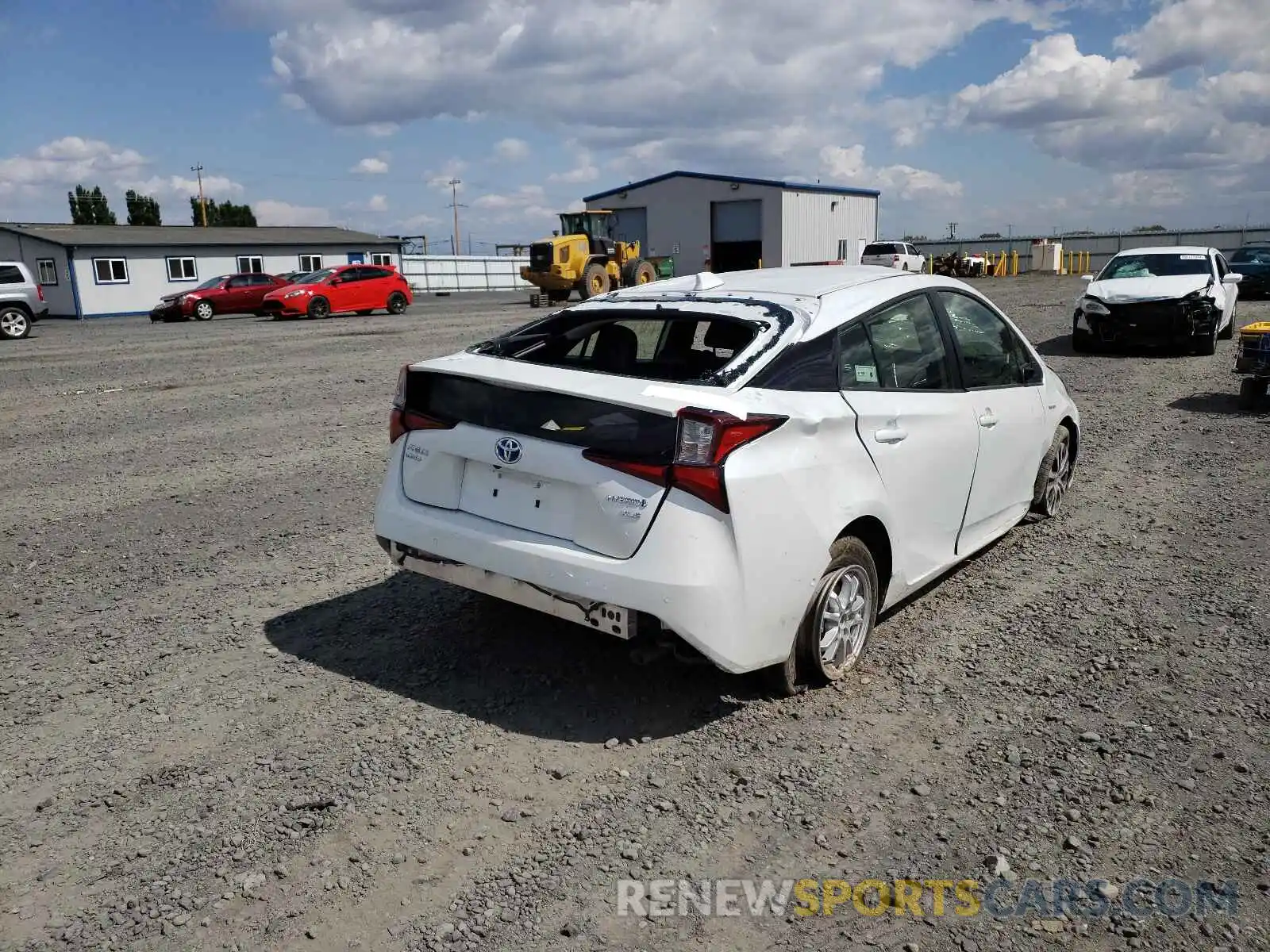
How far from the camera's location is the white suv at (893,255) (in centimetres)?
4208

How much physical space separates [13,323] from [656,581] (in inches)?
1131

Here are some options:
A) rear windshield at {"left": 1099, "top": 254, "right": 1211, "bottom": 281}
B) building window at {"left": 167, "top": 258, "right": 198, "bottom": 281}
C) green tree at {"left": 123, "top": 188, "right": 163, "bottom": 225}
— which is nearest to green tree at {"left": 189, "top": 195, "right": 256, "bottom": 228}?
green tree at {"left": 123, "top": 188, "right": 163, "bottom": 225}

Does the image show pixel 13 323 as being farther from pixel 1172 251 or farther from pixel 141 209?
pixel 141 209

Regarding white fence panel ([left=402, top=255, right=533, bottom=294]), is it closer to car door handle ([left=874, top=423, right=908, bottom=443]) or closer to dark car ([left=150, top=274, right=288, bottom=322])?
dark car ([left=150, top=274, right=288, bottom=322])

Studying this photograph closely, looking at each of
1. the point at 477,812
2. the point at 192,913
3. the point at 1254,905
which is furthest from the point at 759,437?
the point at 192,913

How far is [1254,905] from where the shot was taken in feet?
8.97

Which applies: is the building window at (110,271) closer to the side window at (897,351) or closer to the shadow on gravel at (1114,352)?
the shadow on gravel at (1114,352)

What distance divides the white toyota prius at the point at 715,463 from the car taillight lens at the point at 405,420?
14 millimetres

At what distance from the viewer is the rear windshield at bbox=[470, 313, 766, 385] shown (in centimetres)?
414

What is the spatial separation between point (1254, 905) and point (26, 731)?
4.28 m

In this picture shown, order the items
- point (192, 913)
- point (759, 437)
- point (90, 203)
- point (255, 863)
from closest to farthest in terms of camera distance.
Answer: point (192, 913) < point (255, 863) < point (759, 437) < point (90, 203)

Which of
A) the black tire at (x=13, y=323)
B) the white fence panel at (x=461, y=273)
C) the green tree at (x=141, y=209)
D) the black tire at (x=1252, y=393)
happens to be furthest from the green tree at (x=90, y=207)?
the black tire at (x=1252, y=393)

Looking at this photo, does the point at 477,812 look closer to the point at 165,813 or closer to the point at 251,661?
the point at 165,813

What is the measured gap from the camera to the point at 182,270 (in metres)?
44.1
